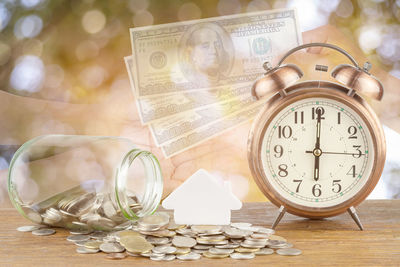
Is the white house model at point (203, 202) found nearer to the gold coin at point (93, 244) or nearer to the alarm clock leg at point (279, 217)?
the alarm clock leg at point (279, 217)

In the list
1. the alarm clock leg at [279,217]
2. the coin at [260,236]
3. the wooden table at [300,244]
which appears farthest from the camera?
the alarm clock leg at [279,217]

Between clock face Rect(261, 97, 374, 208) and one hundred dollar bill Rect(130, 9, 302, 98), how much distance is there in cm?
44

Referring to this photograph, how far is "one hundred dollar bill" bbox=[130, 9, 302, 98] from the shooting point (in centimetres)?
151

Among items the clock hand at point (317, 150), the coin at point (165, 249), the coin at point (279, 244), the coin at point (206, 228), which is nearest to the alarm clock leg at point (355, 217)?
the clock hand at point (317, 150)

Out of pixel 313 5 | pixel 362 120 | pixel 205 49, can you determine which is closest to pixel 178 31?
pixel 205 49

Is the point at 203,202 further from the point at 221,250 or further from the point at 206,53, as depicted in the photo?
the point at 206,53

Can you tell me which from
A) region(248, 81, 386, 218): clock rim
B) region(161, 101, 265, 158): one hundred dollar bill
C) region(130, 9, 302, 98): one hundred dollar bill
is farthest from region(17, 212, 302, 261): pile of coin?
region(130, 9, 302, 98): one hundred dollar bill

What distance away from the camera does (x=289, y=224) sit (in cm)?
114

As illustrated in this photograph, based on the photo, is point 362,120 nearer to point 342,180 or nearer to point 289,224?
point 342,180

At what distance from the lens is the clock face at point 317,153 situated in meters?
1.10

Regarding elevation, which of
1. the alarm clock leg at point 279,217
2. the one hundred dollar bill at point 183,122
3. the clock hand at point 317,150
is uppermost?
the one hundred dollar bill at point 183,122

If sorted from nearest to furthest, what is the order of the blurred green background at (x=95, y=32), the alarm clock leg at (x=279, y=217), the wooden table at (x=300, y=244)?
the wooden table at (x=300, y=244)
the alarm clock leg at (x=279, y=217)
the blurred green background at (x=95, y=32)

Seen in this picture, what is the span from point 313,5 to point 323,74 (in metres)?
0.22

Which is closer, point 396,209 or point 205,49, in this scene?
point 396,209
